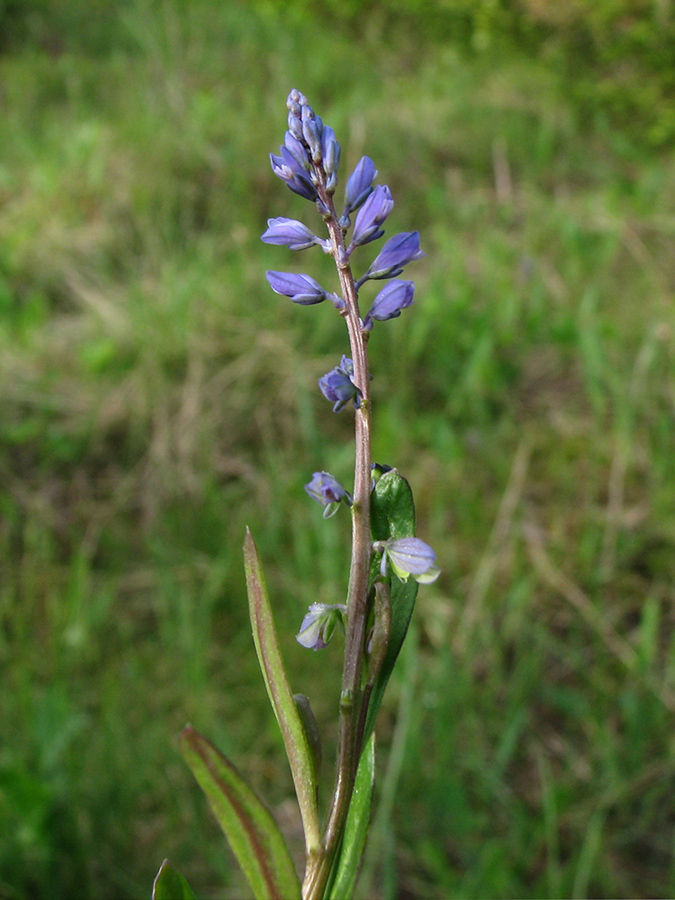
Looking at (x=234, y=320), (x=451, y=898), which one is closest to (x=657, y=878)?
(x=451, y=898)

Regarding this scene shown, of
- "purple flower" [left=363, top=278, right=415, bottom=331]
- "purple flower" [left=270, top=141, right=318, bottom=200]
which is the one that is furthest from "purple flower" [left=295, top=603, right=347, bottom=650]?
"purple flower" [left=270, top=141, right=318, bottom=200]

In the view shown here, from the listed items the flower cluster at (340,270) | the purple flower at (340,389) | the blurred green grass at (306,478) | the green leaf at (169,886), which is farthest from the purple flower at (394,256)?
the blurred green grass at (306,478)

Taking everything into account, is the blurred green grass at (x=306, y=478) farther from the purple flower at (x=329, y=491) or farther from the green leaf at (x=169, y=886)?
the purple flower at (x=329, y=491)

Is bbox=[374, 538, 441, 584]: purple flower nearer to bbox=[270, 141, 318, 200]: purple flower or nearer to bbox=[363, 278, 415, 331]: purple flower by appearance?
bbox=[363, 278, 415, 331]: purple flower

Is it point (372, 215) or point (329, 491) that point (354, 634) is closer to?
point (329, 491)

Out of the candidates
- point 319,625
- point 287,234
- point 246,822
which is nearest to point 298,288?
point 287,234

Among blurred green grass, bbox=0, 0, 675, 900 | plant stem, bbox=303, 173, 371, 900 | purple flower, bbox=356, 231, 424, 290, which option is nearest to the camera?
plant stem, bbox=303, 173, 371, 900
